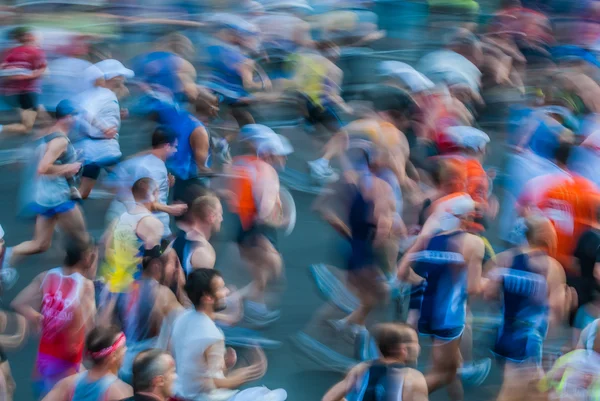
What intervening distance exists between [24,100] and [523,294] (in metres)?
6.53

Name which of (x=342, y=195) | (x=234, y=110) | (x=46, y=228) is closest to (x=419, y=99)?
(x=234, y=110)

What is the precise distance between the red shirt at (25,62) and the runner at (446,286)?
562 cm

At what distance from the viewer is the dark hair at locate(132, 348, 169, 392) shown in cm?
480

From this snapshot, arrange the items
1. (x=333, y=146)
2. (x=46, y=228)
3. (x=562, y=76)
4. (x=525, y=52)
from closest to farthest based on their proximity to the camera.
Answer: (x=46, y=228), (x=333, y=146), (x=562, y=76), (x=525, y=52)

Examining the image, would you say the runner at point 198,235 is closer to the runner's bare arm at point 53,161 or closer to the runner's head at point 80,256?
the runner's head at point 80,256

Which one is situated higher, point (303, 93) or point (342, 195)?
point (342, 195)


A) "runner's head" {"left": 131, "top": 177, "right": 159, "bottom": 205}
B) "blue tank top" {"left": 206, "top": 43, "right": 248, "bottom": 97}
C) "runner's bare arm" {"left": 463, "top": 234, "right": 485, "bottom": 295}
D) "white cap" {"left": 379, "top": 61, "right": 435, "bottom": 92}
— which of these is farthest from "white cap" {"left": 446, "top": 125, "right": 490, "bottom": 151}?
"blue tank top" {"left": 206, "top": 43, "right": 248, "bottom": 97}

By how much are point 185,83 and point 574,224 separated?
4.08 m

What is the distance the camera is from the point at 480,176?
7887 millimetres

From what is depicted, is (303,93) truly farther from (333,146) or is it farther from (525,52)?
(525,52)

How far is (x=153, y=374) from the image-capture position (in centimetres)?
480

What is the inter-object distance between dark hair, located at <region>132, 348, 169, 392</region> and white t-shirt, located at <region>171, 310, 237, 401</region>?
25.7 inches

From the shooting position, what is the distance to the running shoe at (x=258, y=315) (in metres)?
8.02

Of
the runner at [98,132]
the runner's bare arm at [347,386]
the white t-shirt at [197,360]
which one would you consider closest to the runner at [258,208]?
the runner at [98,132]
